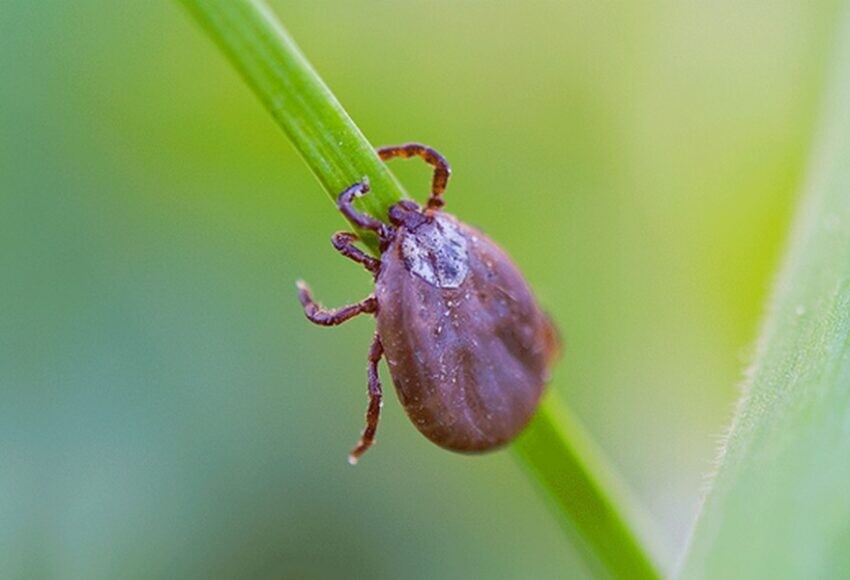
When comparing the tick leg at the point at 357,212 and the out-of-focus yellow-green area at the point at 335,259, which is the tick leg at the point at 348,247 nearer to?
the tick leg at the point at 357,212

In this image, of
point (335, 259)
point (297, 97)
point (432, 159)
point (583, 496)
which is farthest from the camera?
point (335, 259)

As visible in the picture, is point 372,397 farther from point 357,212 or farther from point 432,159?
point 357,212

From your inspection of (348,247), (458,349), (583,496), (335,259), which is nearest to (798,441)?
(583,496)

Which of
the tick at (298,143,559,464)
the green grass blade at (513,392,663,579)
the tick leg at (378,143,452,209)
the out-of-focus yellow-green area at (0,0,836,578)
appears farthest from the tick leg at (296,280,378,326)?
the out-of-focus yellow-green area at (0,0,836,578)

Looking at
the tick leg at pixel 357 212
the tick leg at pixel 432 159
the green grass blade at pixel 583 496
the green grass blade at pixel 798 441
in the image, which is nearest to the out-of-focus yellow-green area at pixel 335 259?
the tick leg at pixel 432 159

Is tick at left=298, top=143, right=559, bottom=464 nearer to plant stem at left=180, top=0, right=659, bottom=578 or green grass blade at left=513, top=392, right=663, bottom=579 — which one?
green grass blade at left=513, top=392, right=663, bottom=579

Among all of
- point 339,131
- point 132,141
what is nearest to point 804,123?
point 132,141

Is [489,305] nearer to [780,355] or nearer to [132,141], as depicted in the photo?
[780,355]
